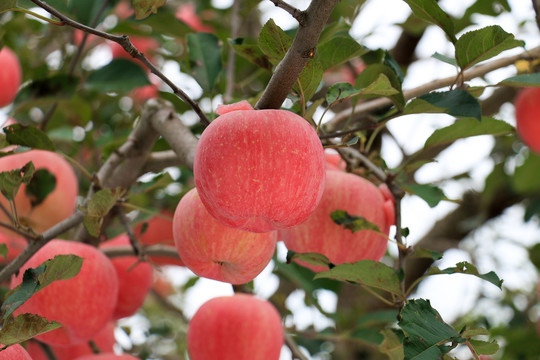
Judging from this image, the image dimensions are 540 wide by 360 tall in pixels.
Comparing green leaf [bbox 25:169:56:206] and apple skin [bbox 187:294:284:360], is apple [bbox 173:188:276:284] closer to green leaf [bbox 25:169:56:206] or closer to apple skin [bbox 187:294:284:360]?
apple skin [bbox 187:294:284:360]

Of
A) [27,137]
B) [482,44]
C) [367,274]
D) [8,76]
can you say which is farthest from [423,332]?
[8,76]

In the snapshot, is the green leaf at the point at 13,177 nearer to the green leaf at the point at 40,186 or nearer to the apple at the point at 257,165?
the green leaf at the point at 40,186

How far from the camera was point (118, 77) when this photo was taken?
120 cm

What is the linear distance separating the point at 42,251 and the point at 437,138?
0.57 metres

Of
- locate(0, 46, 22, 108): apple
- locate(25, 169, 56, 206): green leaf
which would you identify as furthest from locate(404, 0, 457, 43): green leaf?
locate(0, 46, 22, 108): apple

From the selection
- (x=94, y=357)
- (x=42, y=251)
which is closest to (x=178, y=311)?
(x=94, y=357)

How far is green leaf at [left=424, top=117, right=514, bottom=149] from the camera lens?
29.0 inches

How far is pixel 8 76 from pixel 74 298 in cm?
88

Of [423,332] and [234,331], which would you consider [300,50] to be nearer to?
[423,332]

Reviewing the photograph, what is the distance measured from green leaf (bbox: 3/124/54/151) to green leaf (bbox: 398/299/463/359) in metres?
0.53

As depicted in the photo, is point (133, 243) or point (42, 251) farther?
point (133, 243)

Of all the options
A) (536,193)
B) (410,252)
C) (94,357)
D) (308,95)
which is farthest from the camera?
(536,193)

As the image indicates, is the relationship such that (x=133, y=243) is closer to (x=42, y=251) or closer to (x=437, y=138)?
(x=42, y=251)

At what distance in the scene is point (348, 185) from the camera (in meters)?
0.77
